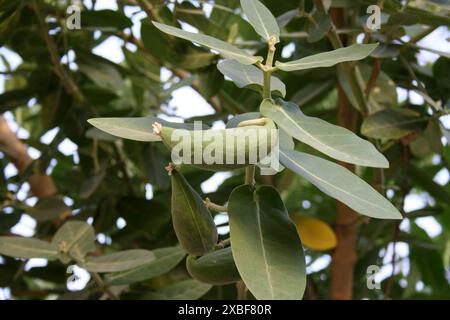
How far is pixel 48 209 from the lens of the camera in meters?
1.02

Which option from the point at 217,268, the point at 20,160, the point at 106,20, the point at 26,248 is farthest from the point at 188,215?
the point at 20,160

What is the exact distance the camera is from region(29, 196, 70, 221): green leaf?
3.30 ft

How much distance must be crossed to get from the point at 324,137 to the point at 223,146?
0.29 feet

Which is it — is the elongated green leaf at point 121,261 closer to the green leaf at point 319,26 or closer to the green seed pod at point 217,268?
the green seed pod at point 217,268

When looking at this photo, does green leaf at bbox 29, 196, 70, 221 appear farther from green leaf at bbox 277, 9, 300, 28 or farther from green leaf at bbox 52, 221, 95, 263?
green leaf at bbox 277, 9, 300, 28

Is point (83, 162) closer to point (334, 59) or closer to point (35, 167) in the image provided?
point (35, 167)

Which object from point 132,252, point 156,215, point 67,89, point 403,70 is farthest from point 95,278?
point 403,70

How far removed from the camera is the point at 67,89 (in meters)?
1.04

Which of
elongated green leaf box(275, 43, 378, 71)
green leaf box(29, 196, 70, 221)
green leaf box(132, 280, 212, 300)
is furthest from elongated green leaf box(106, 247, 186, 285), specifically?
elongated green leaf box(275, 43, 378, 71)

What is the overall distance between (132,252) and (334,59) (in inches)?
11.6

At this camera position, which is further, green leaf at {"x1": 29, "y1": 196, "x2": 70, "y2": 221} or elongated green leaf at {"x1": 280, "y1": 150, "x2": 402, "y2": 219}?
green leaf at {"x1": 29, "y1": 196, "x2": 70, "y2": 221}

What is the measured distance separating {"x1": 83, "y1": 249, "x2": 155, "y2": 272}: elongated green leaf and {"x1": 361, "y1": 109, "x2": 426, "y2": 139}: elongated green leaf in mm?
276

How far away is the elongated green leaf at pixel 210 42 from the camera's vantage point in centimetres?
53

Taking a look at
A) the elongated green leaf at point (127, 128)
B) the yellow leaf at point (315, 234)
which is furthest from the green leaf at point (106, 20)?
the elongated green leaf at point (127, 128)
